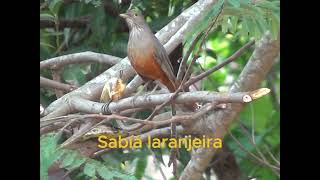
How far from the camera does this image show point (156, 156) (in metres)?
4.25

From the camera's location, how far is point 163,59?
384 centimetres

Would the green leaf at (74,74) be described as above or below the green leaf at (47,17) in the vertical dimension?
below

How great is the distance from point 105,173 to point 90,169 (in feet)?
0.21

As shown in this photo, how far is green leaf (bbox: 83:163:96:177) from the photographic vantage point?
3098mm

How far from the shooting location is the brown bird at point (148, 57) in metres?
3.82

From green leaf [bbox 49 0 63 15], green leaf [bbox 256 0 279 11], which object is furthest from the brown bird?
green leaf [bbox 256 0 279 11]

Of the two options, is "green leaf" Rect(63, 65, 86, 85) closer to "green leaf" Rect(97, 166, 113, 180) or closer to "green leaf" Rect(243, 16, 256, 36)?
Answer: "green leaf" Rect(97, 166, 113, 180)

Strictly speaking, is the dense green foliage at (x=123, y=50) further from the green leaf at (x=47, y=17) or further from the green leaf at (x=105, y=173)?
the green leaf at (x=105, y=173)

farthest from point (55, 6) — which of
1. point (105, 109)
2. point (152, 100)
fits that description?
point (152, 100)

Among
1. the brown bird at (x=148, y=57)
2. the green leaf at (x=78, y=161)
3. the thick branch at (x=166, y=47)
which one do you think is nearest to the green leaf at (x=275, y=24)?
the thick branch at (x=166, y=47)

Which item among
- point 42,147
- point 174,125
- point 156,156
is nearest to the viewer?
point 42,147
